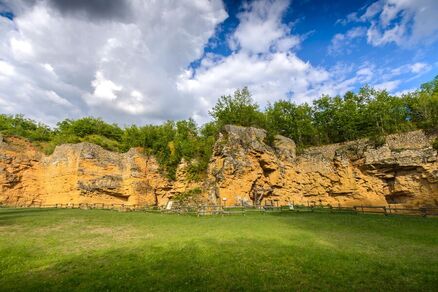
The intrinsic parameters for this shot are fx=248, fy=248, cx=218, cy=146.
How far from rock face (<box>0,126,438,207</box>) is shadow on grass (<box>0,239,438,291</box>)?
25623 mm

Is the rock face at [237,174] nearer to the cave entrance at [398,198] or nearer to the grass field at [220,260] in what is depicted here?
the cave entrance at [398,198]

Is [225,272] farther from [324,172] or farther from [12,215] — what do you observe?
[324,172]

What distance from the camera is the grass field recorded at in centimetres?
778

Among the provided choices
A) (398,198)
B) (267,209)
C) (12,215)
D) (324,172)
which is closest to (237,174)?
(267,209)

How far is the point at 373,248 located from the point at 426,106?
37.7 m

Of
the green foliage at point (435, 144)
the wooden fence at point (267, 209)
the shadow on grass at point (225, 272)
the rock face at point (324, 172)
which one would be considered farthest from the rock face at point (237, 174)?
the shadow on grass at point (225, 272)

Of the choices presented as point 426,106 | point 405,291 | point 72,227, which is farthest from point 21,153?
point 426,106

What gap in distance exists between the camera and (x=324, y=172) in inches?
1538

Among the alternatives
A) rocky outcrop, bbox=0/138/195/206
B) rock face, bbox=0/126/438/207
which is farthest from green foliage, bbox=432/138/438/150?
rocky outcrop, bbox=0/138/195/206

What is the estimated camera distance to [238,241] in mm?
13180

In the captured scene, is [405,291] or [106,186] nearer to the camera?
[405,291]

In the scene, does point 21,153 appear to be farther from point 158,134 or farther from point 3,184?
point 158,134

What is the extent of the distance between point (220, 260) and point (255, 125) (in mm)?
38347

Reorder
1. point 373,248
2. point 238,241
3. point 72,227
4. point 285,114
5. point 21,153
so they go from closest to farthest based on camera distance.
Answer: point 373,248, point 238,241, point 72,227, point 21,153, point 285,114
